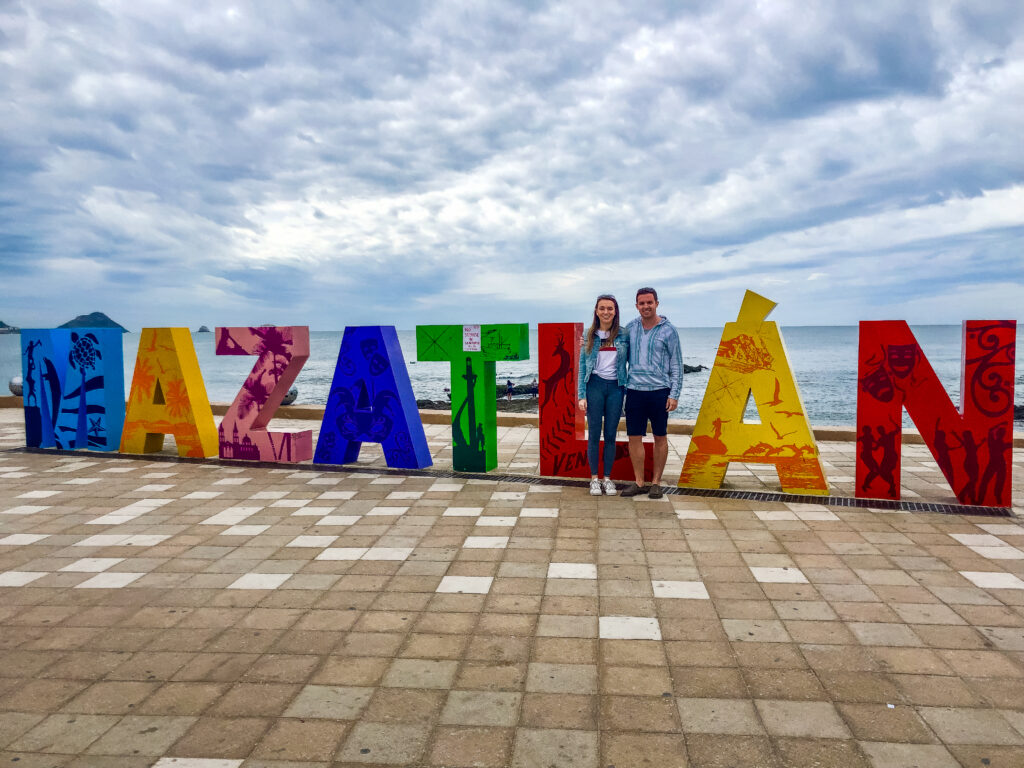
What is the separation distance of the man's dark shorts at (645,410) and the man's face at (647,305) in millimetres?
690

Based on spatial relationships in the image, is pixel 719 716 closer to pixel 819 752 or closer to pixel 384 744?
pixel 819 752

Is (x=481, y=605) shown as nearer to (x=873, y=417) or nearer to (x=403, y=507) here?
(x=403, y=507)

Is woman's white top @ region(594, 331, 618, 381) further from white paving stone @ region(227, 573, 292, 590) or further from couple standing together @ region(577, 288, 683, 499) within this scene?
white paving stone @ region(227, 573, 292, 590)

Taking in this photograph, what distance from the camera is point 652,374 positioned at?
6.13 metres

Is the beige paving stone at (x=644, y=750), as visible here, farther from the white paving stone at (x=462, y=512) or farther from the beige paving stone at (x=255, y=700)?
the white paving stone at (x=462, y=512)

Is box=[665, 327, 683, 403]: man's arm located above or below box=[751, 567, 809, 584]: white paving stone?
above

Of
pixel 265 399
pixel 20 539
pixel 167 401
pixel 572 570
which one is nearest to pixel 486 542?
pixel 572 570

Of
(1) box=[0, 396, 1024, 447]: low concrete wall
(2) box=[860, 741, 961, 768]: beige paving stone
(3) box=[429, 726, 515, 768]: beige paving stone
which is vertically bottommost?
(3) box=[429, 726, 515, 768]: beige paving stone

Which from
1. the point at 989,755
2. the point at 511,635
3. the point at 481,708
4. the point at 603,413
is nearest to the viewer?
the point at 989,755

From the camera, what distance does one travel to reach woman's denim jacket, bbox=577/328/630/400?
6289 mm

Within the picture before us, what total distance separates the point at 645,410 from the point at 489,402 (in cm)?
192

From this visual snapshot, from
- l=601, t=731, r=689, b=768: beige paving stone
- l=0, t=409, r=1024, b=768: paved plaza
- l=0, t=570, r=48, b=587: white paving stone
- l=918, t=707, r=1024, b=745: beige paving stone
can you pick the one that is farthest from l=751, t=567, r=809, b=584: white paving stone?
l=0, t=570, r=48, b=587: white paving stone

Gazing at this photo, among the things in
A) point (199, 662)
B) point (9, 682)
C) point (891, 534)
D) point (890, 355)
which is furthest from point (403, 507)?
point (890, 355)

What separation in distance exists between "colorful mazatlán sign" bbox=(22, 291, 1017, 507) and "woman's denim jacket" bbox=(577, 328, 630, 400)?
644 mm
